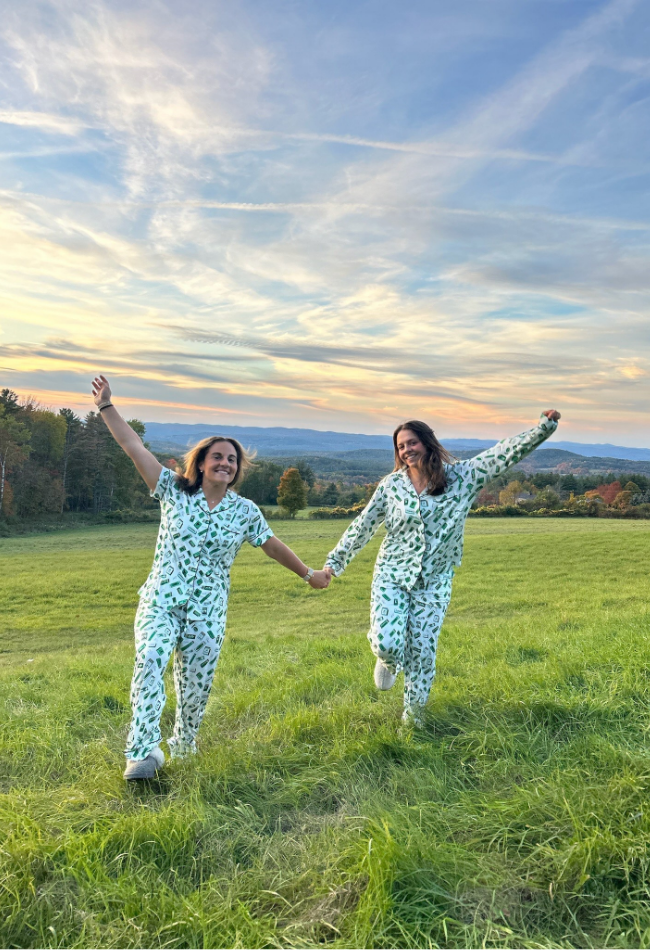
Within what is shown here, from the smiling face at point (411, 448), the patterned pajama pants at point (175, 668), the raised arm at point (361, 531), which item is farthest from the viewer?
the raised arm at point (361, 531)

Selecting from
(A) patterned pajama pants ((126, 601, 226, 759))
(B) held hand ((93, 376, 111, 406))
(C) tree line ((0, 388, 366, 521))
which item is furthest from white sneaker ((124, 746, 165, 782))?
(C) tree line ((0, 388, 366, 521))

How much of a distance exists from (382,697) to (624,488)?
49.1 meters

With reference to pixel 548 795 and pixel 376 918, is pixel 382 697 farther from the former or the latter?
pixel 376 918

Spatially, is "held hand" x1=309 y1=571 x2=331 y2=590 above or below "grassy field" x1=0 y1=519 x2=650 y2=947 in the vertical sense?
above

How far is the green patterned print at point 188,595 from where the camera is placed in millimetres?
4121

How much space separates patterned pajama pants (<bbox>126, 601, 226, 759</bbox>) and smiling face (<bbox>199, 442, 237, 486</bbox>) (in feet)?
3.07

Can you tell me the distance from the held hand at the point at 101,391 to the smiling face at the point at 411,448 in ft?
7.54

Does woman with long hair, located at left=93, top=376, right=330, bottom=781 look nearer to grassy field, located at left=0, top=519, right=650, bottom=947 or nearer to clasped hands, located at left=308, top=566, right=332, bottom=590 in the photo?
grassy field, located at left=0, top=519, right=650, bottom=947

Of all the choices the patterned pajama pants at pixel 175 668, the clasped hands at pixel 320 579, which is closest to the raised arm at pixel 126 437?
the patterned pajama pants at pixel 175 668

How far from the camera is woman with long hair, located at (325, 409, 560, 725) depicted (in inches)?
182

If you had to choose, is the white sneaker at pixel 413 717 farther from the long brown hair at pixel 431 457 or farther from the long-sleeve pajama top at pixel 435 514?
the long brown hair at pixel 431 457

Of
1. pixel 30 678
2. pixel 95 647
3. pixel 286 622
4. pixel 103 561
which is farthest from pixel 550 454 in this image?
pixel 30 678

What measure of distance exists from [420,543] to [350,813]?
6.54ft

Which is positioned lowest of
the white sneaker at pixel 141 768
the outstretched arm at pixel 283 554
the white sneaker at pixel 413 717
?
the white sneaker at pixel 141 768
